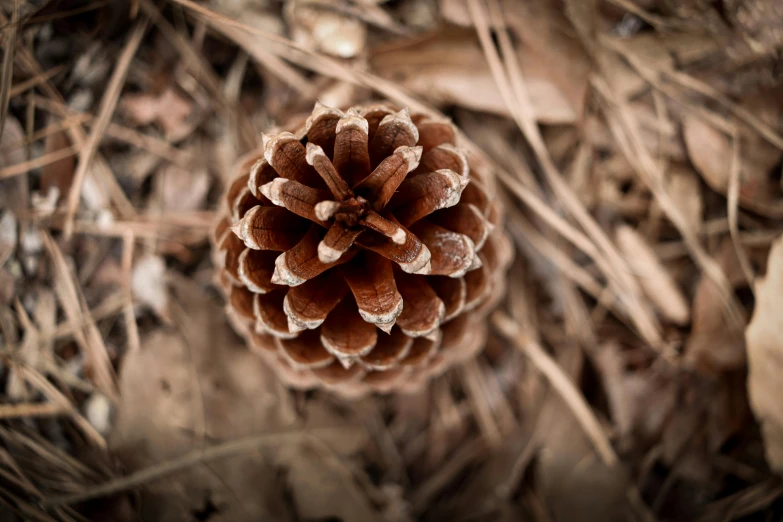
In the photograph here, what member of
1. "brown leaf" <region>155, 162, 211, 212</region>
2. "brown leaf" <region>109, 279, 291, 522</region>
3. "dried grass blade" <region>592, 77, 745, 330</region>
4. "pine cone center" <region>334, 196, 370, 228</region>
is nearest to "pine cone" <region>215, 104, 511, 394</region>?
"pine cone center" <region>334, 196, 370, 228</region>

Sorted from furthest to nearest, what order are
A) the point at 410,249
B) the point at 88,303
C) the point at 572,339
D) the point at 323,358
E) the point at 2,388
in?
1. the point at 572,339
2. the point at 88,303
3. the point at 2,388
4. the point at 323,358
5. the point at 410,249

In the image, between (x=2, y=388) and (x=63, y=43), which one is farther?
(x=63, y=43)

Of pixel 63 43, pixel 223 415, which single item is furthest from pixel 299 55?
pixel 223 415

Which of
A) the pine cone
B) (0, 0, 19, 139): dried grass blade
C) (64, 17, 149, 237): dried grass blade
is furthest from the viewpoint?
(64, 17, 149, 237): dried grass blade

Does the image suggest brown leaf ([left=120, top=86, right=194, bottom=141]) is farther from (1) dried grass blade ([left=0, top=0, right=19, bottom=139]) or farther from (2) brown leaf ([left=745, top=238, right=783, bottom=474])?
Answer: (2) brown leaf ([left=745, top=238, right=783, bottom=474])

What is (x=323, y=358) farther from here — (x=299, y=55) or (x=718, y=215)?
(x=718, y=215)

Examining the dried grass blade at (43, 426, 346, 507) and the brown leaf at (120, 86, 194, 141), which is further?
the brown leaf at (120, 86, 194, 141)

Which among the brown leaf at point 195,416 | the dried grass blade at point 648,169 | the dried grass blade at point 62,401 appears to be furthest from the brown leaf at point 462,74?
the dried grass blade at point 62,401
